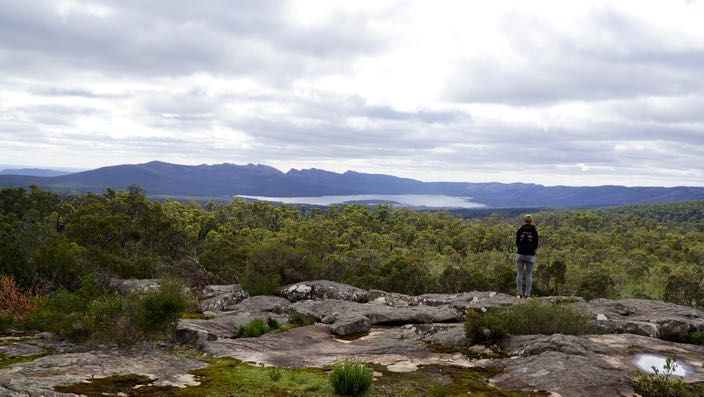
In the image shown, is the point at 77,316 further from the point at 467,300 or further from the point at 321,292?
the point at 467,300

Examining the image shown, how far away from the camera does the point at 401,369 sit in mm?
10305

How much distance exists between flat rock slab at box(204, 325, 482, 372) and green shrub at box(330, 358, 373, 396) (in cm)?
190

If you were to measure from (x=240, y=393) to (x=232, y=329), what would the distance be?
6313 millimetres

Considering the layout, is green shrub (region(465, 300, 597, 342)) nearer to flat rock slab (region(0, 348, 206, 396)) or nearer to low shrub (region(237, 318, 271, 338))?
low shrub (region(237, 318, 271, 338))

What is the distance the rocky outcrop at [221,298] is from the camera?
A: 19.9m

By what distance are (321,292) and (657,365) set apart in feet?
43.5

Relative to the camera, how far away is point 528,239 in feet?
54.5

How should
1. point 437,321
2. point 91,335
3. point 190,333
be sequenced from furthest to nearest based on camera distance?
point 437,321 < point 190,333 < point 91,335

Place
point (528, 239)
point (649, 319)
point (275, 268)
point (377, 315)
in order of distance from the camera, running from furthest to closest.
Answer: point (275, 268), point (528, 239), point (377, 315), point (649, 319)

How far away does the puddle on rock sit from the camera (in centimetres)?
955

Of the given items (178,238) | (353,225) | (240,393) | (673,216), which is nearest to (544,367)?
(240,393)

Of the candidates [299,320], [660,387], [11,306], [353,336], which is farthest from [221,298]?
[660,387]

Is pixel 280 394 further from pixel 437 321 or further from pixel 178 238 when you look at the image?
pixel 178 238

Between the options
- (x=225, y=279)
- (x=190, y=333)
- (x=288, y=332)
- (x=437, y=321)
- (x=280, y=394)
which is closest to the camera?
(x=280, y=394)
